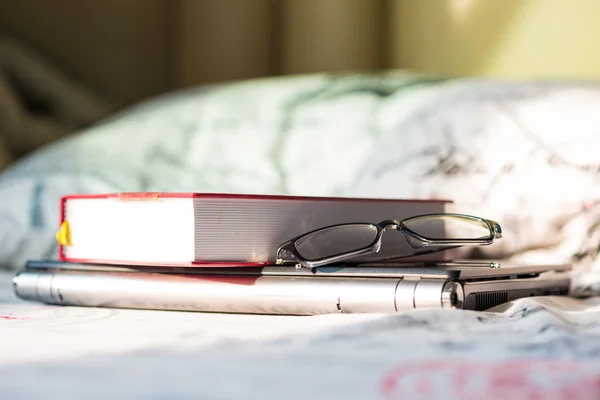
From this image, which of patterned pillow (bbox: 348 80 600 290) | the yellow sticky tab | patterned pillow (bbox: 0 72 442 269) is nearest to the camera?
the yellow sticky tab

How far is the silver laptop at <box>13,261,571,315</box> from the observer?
54 centimetres

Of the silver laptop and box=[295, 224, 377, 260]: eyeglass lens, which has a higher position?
box=[295, 224, 377, 260]: eyeglass lens

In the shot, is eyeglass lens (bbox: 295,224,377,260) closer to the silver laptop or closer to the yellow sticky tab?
the silver laptop

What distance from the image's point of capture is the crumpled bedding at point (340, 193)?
0.38 metres

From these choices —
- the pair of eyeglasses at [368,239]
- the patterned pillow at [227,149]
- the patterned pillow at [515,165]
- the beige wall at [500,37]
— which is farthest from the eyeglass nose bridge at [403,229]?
the beige wall at [500,37]

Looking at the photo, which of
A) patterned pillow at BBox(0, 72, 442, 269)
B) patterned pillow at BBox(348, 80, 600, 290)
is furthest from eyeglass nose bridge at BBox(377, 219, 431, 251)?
patterned pillow at BBox(0, 72, 442, 269)

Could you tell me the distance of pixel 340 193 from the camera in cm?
106

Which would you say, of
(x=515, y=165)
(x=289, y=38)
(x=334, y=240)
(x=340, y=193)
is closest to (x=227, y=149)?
(x=340, y=193)

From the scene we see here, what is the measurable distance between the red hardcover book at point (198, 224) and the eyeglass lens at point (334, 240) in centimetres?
2

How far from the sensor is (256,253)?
0.60 meters

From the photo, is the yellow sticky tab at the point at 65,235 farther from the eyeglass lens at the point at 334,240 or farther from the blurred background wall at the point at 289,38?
the blurred background wall at the point at 289,38

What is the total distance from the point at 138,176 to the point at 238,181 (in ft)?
0.45

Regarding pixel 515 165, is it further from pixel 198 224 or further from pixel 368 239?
pixel 198 224

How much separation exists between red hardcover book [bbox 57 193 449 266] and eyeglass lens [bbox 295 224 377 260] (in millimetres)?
17
